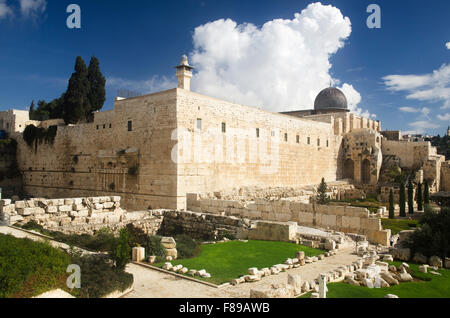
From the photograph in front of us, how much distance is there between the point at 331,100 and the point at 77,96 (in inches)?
933

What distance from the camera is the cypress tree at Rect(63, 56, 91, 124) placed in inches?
1041

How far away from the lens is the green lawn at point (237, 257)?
7.93 m

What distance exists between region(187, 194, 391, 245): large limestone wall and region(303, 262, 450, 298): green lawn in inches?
166

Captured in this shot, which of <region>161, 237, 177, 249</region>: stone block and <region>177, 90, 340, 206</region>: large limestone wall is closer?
<region>161, 237, 177, 249</region>: stone block

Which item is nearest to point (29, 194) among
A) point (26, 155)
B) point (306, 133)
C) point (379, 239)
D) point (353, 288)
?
point (26, 155)

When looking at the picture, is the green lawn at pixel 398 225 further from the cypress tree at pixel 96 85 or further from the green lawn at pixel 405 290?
the cypress tree at pixel 96 85

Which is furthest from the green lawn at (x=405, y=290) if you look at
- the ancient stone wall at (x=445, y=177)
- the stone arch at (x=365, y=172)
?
the ancient stone wall at (x=445, y=177)

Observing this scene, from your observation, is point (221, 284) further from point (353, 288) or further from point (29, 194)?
point (29, 194)

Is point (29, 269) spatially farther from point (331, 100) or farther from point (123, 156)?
point (331, 100)

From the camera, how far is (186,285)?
6793 millimetres

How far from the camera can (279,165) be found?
2317 cm

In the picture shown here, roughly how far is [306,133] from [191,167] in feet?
40.9

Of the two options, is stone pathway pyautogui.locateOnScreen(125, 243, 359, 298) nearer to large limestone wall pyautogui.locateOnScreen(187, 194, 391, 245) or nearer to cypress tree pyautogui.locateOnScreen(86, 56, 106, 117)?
large limestone wall pyautogui.locateOnScreen(187, 194, 391, 245)

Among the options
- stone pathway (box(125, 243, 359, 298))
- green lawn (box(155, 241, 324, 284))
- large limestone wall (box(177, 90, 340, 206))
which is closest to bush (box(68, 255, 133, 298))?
stone pathway (box(125, 243, 359, 298))
